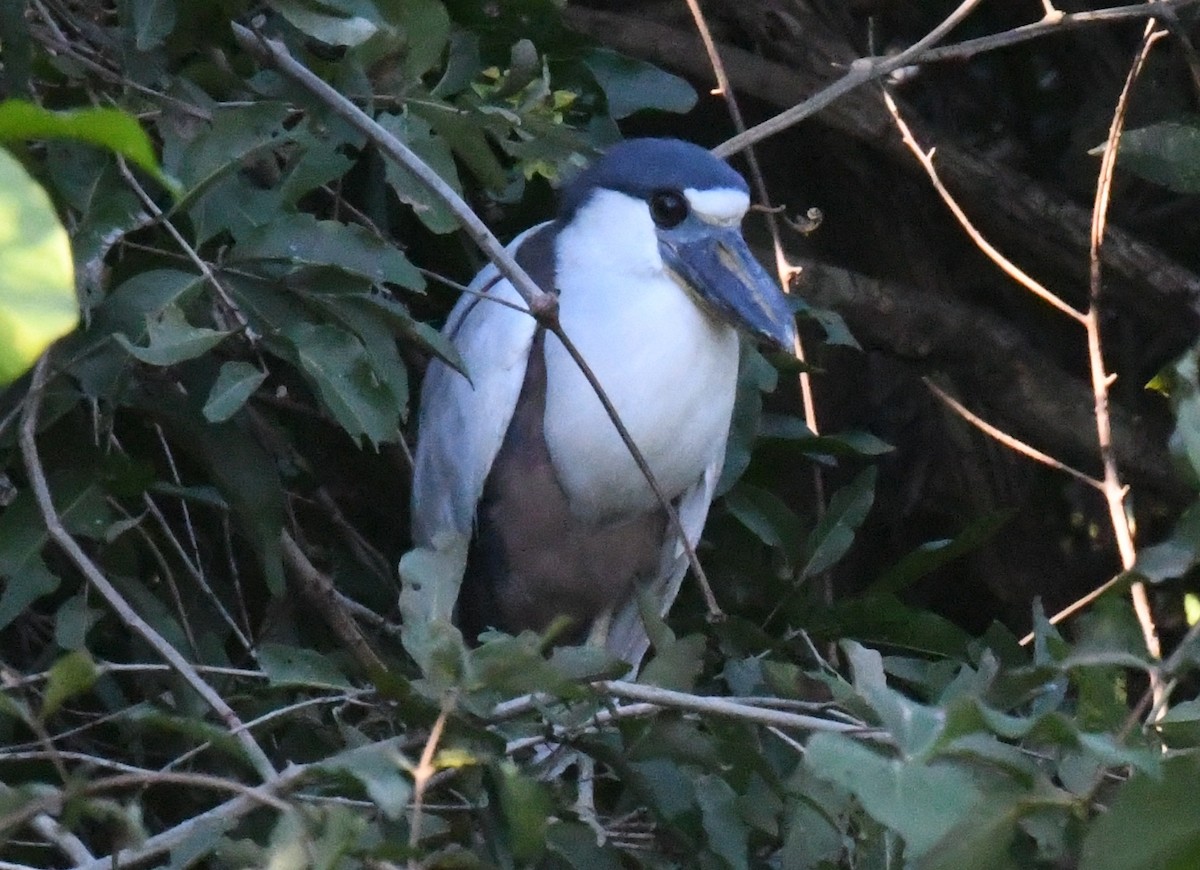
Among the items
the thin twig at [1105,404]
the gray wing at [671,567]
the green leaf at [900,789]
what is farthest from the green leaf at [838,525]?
the green leaf at [900,789]

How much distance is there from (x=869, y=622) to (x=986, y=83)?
3.86 ft

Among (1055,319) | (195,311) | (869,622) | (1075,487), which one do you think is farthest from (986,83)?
(195,311)

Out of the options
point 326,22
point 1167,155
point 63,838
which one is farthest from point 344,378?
point 1167,155

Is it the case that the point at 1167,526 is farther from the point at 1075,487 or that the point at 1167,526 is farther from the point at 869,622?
the point at 869,622

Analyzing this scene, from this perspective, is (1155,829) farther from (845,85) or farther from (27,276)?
(845,85)

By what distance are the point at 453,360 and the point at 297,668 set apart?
0.34m

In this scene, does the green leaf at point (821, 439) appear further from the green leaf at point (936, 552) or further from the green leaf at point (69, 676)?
the green leaf at point (69, 676)

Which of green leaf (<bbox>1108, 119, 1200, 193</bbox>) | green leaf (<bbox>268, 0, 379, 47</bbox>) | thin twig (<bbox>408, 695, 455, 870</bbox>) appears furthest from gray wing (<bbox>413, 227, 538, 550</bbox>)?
thin twig (<bbox>408, 695, 455, 870</bbox>)

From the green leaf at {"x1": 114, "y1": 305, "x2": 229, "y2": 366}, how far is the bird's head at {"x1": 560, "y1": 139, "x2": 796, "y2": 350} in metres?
0.72

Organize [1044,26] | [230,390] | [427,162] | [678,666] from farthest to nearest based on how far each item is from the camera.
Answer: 1. [1044,26]
2. [427,162]
3. [230,390]
4. [678,666]

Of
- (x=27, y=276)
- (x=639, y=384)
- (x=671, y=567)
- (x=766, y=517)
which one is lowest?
(x=671, y=567)

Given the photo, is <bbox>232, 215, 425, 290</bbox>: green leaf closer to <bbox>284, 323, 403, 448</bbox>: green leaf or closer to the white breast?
<bbox>284, 323, 403, 448</bbox>: green leaf

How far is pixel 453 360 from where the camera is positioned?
4.93ft

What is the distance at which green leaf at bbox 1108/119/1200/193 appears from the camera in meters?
1.75
